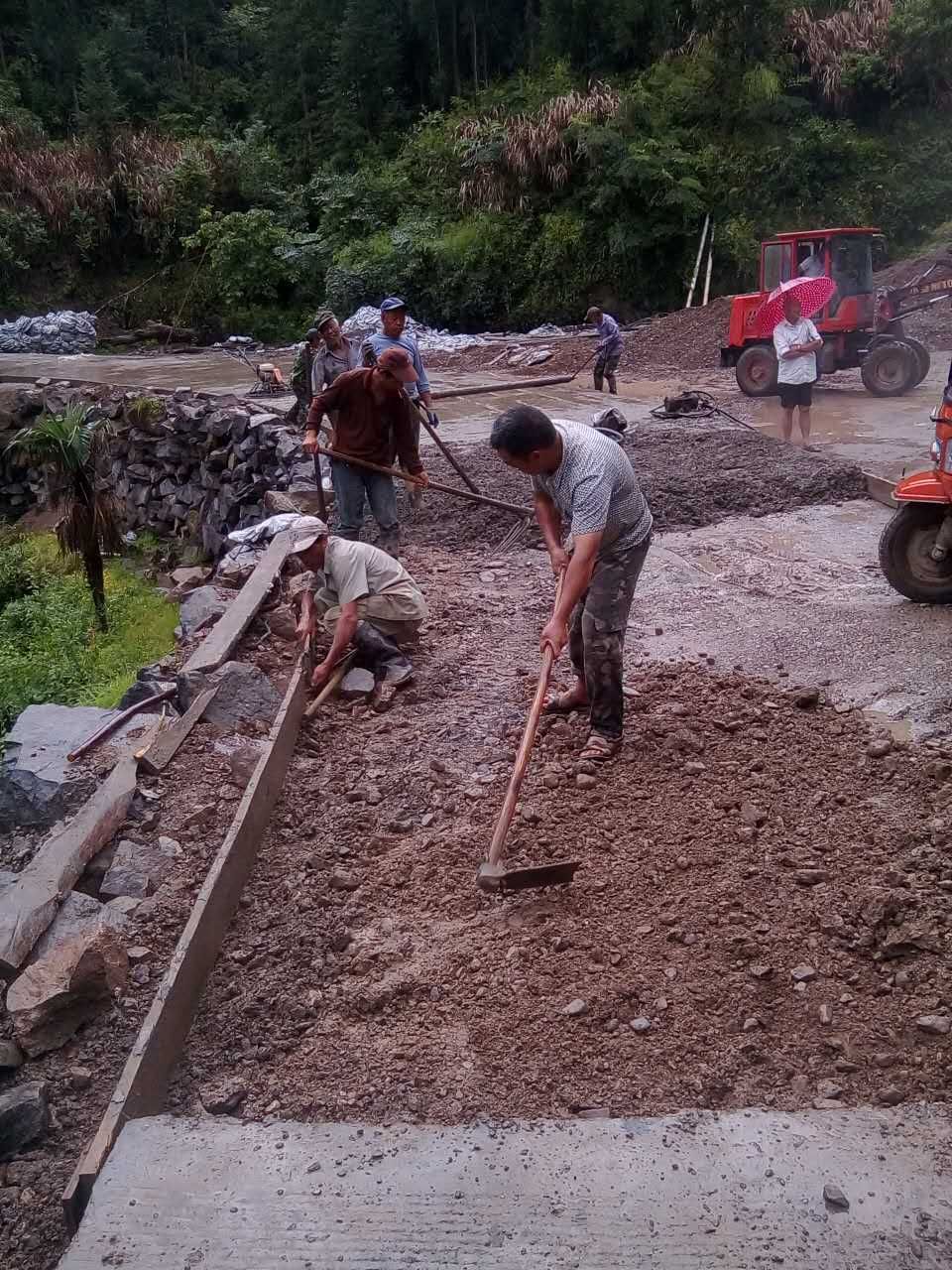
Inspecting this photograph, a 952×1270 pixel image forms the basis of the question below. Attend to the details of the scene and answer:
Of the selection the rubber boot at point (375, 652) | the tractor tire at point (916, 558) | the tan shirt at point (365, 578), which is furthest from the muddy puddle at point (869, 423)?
the rubber boot at point (375, 652)

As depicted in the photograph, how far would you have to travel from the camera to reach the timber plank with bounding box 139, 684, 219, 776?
460 centimetres

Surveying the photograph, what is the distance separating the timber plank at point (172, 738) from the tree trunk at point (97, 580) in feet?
15.7

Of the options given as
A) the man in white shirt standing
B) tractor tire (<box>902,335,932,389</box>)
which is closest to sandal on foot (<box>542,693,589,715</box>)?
the man in white shirt standing

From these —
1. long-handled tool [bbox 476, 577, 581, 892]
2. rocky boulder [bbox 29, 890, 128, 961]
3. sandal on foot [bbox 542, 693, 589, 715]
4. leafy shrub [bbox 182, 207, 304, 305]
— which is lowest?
rocky boulder [bbox 29, 890, 128, 961]

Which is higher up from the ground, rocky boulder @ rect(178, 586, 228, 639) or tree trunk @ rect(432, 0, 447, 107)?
tree trunk @ rect(432, 0, 447, 107)

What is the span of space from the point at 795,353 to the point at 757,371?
4.45m

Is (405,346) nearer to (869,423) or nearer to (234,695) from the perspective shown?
(234,695)

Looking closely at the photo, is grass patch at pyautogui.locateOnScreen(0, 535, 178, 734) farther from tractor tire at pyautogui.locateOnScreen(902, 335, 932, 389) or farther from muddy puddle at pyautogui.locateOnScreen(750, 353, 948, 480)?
tractor tire at pyautogui.locateOnScreen(902, 335, 932, 389)

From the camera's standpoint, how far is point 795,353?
356 inches

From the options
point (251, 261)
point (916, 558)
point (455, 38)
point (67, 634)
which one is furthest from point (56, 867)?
point (455, 38)

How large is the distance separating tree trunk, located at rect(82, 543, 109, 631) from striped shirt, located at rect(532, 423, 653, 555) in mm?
6265

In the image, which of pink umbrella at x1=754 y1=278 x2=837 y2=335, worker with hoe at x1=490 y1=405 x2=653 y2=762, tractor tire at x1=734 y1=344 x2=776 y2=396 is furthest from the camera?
tractor tire at x1=734 y1=344 x2=776 y2=396

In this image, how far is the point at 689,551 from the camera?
7.38 meters

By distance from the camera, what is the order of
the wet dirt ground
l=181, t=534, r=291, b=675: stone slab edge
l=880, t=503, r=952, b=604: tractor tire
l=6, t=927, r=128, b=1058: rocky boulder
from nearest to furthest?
l=6, t=927, r=128, b=1058: rocky boulder → l=181, t=534, r=291, b=675: stone slab edge → l=880, t=503, r=952, b=604: tractor tire → the wet dirt ground
